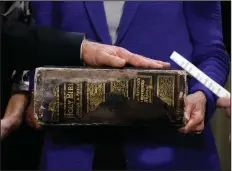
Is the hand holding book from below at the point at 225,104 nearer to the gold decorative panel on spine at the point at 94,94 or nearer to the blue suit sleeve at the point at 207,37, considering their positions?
the blue suit sleeve at the point at 207,37

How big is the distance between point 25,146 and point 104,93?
0.21m

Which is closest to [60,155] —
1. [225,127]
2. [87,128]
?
[87,128]

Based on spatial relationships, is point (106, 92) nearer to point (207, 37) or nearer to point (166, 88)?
point (166, 88)

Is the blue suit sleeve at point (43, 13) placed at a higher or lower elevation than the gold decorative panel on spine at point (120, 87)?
higher

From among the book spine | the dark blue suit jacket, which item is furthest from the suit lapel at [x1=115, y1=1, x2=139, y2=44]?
the book spine

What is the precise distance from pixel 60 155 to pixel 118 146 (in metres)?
0.08

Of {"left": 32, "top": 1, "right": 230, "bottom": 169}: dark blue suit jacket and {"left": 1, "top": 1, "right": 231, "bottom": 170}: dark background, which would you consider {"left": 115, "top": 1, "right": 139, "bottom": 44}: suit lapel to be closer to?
{"left": 32, "top": 1, "right": 230, "bottom": 169}: dark blue suit jacket

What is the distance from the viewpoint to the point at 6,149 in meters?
0.54

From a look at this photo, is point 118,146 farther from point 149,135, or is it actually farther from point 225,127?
point 225,127

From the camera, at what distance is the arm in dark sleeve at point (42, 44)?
1.53 ft

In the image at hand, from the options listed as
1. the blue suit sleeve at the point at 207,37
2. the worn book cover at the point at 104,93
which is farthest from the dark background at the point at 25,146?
the worn book cover at the point at 104,93

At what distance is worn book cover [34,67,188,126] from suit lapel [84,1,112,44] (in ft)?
0.29

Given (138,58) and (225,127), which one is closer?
(138,58)

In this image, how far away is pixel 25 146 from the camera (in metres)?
0.55
